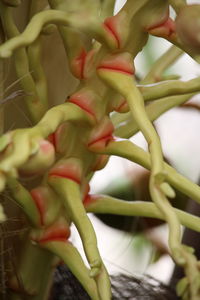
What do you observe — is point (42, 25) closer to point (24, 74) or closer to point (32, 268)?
point (24, 74)

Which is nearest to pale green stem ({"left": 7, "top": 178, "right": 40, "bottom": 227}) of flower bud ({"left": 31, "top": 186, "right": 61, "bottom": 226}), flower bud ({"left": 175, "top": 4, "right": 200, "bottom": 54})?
flower bud ({"left": 31, "top": 186, "right": 61, "bottom": 226})

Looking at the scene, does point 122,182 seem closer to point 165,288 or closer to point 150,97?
point 165,288

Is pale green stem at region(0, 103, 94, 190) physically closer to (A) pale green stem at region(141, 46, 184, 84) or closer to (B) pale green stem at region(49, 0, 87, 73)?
(B) pale green stem at region(49, 0, 87, 73)

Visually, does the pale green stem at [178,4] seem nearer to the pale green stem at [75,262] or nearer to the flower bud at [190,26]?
the flower bud at [190,26]

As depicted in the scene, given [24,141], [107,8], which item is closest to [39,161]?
[24,141]

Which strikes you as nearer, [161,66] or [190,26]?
[190,26]

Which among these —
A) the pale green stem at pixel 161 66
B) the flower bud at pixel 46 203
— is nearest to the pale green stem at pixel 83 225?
the flower bud at pixel 46 203

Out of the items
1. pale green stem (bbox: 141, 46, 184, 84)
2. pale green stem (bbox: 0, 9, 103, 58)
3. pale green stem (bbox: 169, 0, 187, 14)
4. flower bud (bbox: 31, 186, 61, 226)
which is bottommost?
flower bud (bbox: 31, 186, 61, 226)

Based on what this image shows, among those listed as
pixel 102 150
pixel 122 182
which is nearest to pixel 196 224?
pixel 102 150
